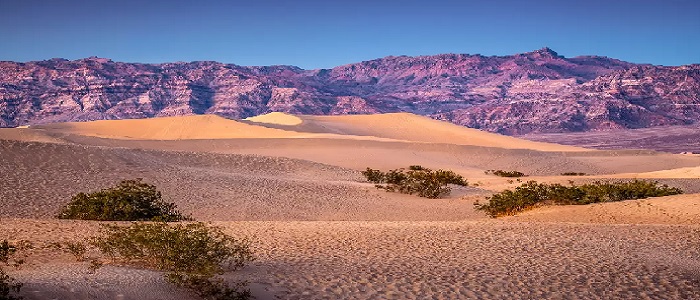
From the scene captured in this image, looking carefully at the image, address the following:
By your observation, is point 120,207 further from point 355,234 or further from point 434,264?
point 434,264

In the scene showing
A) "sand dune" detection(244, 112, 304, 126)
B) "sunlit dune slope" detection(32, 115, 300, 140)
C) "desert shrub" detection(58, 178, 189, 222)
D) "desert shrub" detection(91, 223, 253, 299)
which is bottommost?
"desert shrub" detection(58, 178, 189, 222)

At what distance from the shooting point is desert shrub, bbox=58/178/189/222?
58.5 feet

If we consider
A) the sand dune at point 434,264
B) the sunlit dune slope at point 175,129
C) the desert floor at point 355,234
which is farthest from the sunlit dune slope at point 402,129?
the sand dune at point 434,264

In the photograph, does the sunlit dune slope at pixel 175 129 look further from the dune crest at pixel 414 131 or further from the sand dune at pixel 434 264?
the sand dune at pixel 434 264

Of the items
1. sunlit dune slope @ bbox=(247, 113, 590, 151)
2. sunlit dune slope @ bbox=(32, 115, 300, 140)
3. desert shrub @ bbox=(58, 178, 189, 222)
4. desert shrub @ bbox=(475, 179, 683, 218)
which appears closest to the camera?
desert shrub @ bbox=(58, 178, 189, 222)

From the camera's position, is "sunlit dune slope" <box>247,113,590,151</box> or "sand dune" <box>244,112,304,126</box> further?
"sand dune" <box>244,112,304,126</box>

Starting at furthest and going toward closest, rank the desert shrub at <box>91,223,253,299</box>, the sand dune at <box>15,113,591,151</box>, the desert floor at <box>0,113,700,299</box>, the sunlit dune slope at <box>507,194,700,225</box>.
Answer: the sand dune at <box>15,113,591,151</box> → the sunlit dune slope at <box>507,194,700,225</box> → the desert floor at <box>0,113,700,299</box> → the desert shrub at <box>91,223,253,299</box>

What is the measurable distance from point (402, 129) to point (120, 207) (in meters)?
82.0

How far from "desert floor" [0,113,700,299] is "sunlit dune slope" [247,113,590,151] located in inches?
1939

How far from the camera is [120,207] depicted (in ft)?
59.1

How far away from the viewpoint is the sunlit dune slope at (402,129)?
88.6m

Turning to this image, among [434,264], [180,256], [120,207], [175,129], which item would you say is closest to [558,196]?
[434,264]

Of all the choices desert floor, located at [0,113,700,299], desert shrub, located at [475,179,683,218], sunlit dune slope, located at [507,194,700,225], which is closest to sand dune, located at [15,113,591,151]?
desert floor, located at [0,113,700,299]

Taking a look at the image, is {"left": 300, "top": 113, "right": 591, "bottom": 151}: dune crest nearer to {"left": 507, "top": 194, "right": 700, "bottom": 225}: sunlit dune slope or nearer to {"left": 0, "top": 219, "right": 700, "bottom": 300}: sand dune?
{"left": 507, "top": 194, "right": 700, "bottom": 225}: sunlit dune slope
